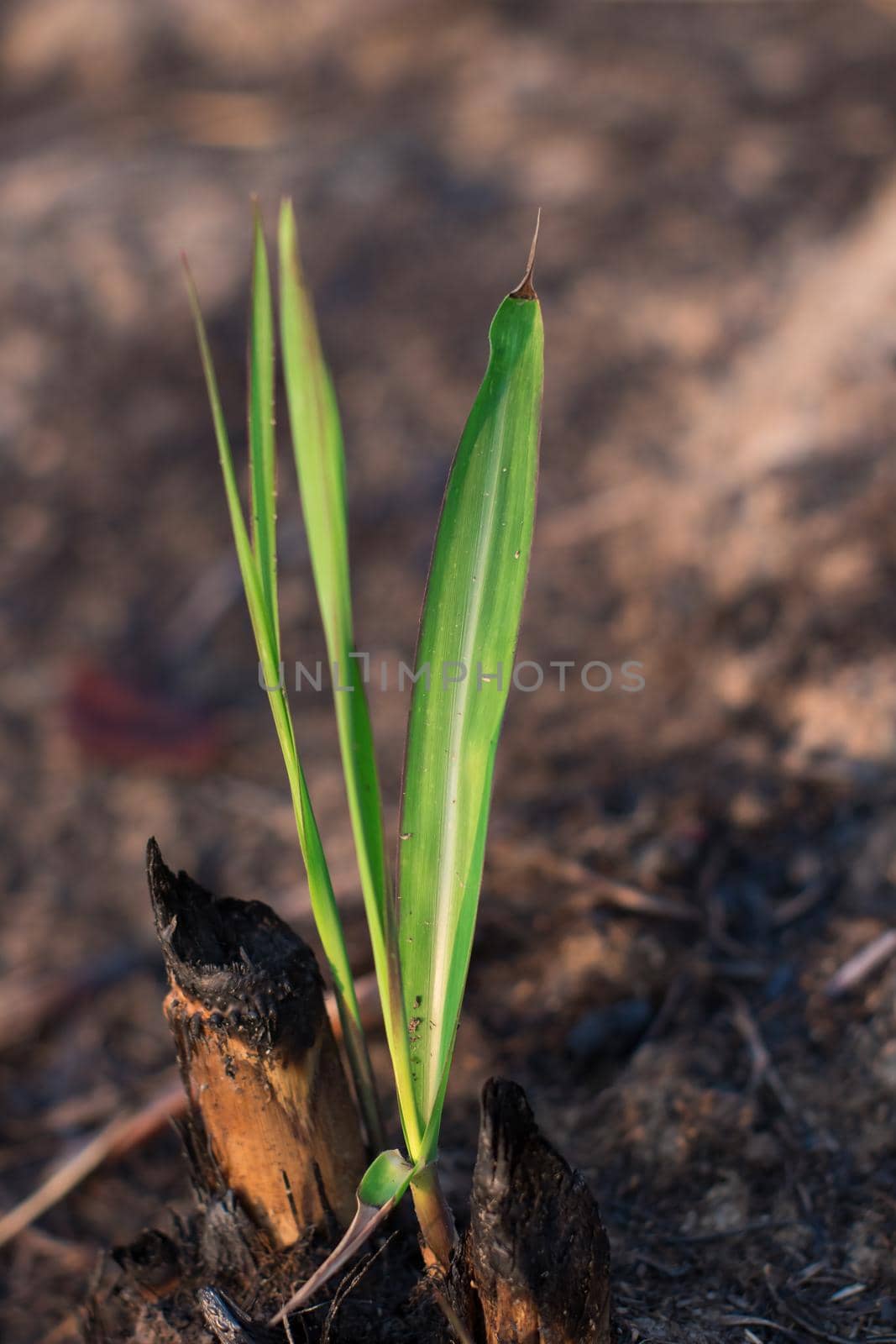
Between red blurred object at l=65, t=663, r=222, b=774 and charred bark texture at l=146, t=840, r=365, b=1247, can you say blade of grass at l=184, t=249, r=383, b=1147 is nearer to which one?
charred bark texture at l=146, t=840, r=365, b=1247

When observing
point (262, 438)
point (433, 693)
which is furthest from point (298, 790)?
point (262, 438)

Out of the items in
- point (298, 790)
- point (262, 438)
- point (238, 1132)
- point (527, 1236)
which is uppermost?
point (262, 438)

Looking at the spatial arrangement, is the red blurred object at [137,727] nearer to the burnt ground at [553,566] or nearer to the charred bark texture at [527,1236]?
the burnt ground at [553,566]

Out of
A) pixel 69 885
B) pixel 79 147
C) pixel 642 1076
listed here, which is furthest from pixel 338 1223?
pixel 79 147

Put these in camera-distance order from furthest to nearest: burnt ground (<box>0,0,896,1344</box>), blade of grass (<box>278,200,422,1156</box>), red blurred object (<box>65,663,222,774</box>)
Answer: red blurred object (<box>65,663,222,774</box>), burnt ground (<box>0,0,896,1344</box>), blade of grass (<box>278,200,422,1156</box>)

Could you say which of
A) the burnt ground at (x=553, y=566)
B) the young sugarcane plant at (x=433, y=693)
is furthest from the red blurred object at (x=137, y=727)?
the young sugarcane plant at (x=433, y=693)

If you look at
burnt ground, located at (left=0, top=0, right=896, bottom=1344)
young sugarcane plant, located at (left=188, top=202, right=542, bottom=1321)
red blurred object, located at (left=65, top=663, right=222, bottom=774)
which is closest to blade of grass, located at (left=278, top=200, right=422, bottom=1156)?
young sugarcane plant, located at (left=188, top=202, right=542, bottom=1321)

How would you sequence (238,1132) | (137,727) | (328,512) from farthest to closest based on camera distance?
(137,727), (238,1132), (328,512)

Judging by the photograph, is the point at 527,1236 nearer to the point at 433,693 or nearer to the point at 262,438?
the point at 433,693
